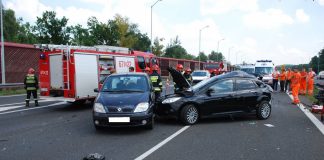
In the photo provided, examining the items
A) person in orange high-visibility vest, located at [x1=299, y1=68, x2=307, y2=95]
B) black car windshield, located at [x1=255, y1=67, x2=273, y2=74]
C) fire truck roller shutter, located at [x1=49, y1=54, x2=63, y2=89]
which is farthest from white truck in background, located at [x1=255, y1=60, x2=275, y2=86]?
fire truck roller shutter, located at [x1=49, y1=54, x2=63, y2=89]

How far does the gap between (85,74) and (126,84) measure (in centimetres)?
402

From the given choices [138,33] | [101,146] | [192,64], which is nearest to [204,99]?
[101,146]

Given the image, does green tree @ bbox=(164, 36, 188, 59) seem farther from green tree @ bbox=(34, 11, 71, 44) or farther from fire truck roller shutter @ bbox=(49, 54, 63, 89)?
fire truck roller shutter @ bbox=(49, 54, 63, 89)

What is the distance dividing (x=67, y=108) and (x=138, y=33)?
8261 centimetres

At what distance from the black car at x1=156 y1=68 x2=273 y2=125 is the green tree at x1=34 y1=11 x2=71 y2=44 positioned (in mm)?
32660

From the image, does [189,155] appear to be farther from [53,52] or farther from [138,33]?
[138,33]

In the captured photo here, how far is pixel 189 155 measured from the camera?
6.14 m

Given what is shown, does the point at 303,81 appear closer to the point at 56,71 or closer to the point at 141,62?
the point at 141,62

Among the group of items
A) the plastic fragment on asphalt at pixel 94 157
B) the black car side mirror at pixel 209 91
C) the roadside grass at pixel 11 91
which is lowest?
the plastic fragment on asphalt at pixel 94 157

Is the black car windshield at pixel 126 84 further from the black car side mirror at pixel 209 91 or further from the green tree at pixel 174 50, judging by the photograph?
the green tree at pixel 174 50

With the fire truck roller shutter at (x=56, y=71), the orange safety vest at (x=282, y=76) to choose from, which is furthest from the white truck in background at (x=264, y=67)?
the fire truck roller shutter at (x=56, y=71)

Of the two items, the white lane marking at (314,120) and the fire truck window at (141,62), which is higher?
the fire truck window at (141,62)

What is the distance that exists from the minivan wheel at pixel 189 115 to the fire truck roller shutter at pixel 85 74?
4.99 m

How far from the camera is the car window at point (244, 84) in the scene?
1015 centimetres
